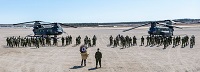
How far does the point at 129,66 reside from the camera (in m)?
17.3

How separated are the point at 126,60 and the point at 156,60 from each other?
1906 millimetres

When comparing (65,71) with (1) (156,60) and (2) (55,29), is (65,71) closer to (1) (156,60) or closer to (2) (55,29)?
(1) (156,60)

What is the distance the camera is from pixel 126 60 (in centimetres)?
1978

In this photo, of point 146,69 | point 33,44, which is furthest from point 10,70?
point 33,44

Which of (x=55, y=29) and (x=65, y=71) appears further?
(x=55, y=29)

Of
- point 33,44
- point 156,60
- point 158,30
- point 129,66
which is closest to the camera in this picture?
point 129,66

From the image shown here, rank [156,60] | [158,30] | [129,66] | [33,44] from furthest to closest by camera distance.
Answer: [158,30] < [33,44] < [156,60] < [129,66]

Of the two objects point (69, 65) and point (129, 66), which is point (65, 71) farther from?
point (129, 66)

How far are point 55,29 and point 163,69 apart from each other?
90.9ft

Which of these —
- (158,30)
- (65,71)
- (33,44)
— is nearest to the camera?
(65,71)

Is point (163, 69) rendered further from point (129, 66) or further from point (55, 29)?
point (55, 29)

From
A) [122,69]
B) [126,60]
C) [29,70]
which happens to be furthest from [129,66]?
[29,70]

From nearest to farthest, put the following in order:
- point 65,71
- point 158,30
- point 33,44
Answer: point 65,71 → point 33,44 → point 158,30

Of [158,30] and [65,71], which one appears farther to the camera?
[158,30]
